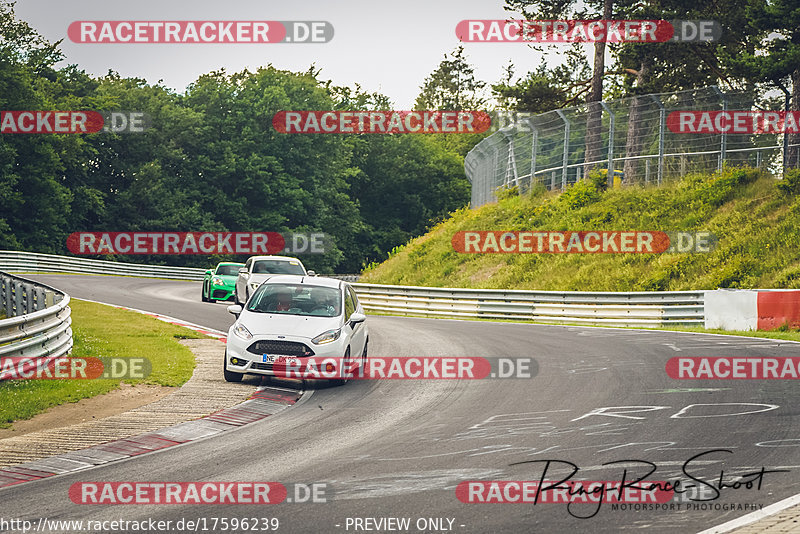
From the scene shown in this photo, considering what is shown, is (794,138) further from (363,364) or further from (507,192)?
(363,364)

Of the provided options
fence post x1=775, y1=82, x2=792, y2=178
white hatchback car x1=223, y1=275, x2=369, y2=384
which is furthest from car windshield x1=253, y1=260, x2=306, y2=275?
fence post x1=775, y1=82, x2=792, y2=178

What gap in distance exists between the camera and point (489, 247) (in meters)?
35.3

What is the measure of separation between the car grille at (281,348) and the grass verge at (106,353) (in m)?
1.34

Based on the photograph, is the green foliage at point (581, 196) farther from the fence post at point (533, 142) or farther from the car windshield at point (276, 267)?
the car windshield at point (276, 267)

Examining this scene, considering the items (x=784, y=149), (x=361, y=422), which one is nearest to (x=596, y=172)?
(x=784, y=149)

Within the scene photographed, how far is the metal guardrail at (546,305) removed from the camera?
21844 mm

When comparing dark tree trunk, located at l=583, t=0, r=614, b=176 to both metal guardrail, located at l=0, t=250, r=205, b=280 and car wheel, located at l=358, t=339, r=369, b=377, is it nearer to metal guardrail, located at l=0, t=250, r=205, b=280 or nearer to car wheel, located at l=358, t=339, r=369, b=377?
car wheel, located at l=358, t=339, r=369, b=377

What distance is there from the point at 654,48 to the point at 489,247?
10253 millimetres

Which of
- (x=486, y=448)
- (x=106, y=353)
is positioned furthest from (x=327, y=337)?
(x=106, y=353)

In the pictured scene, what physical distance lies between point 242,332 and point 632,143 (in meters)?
21.2

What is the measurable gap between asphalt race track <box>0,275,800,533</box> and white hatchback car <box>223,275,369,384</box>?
60 cm

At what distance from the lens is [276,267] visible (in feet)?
83.5

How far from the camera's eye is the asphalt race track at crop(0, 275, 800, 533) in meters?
6.20

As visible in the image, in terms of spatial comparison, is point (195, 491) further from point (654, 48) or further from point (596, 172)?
point (654, 48)
